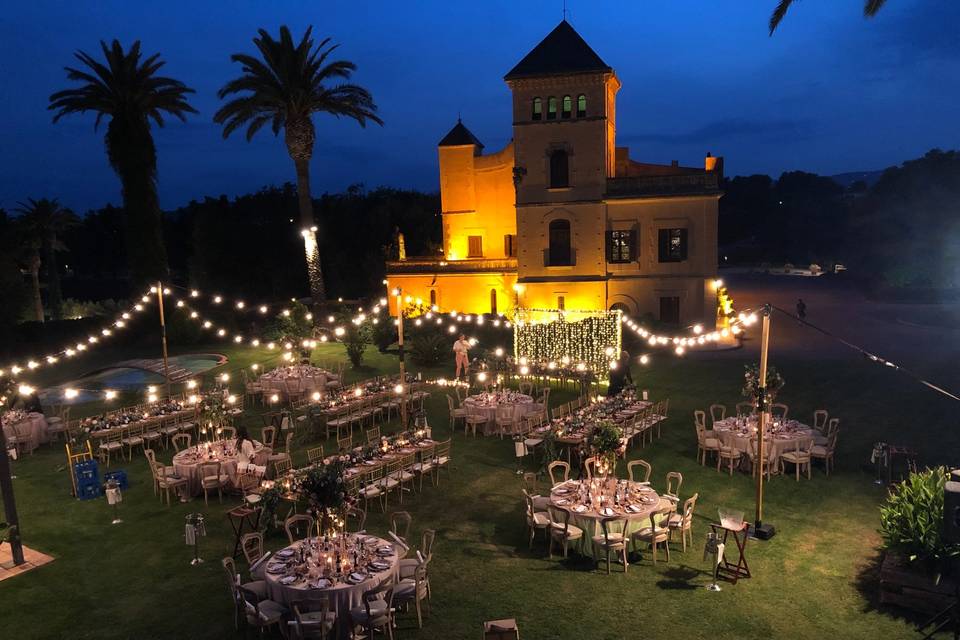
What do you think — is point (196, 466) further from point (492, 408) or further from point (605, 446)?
point (605, 446)

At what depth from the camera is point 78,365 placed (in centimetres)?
3169

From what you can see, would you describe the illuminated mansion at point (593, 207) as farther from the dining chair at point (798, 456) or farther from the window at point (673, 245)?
the dining chair at point (798, 456)

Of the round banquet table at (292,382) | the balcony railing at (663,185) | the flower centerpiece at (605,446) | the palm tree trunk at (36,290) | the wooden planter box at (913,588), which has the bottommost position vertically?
the wooden planter box at (913,588)

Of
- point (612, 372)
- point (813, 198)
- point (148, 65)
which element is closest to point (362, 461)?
point (612, 372)

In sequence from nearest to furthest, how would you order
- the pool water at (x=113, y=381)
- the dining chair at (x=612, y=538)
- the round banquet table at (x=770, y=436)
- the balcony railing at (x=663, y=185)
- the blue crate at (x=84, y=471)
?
1. the dining chair at (x=612, y=538)
2. the blue crate at (x=84, y=471)
3. the round banquet table at (x=770, y=436)
4. the pool water at (x=113, y=381)
5. the balcony railing at (x=663, y=185)

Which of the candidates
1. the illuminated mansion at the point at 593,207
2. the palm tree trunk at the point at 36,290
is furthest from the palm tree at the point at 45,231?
the illuminated mansion at the point at 593,207

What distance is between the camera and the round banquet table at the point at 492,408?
19062 millimetres

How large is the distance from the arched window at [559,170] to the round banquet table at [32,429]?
25.2 metres

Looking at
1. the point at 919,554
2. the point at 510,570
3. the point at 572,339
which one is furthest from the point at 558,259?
the point at 919,554

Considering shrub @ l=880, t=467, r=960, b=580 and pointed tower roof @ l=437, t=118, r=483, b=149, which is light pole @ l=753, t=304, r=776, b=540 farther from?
pointed tower roof @ l=437, t=118, r=483, b=149

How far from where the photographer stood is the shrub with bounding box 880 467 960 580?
9.62 metres

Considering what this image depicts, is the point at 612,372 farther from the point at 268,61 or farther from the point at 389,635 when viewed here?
the point at 268,61

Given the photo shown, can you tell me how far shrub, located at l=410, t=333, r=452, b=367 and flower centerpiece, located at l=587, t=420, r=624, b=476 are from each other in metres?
17.3

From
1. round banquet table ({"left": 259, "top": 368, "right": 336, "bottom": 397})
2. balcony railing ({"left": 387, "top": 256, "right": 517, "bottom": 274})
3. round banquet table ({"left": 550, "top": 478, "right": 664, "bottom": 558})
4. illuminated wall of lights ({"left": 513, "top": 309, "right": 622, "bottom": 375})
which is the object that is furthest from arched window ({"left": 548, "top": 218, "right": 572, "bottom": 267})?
round banquet table ({"left": 550, "top": 478, "right": 664, "bottom": 558})
